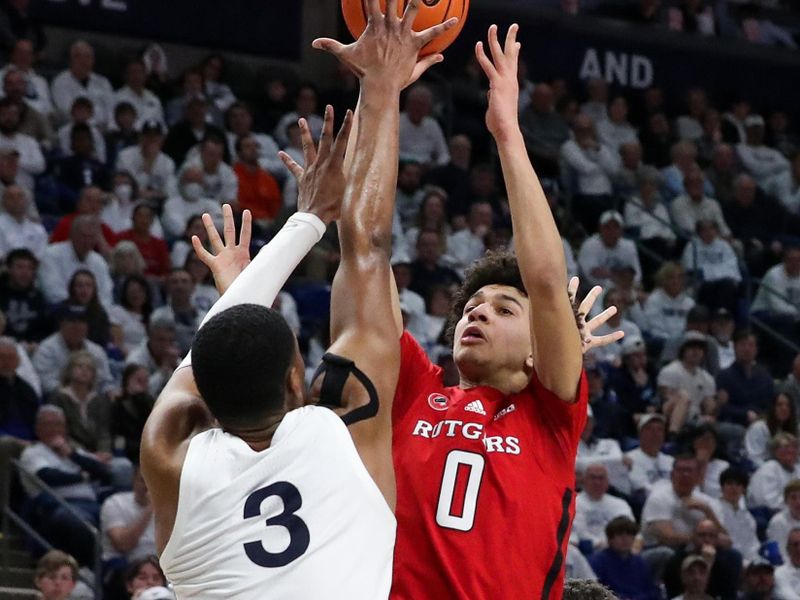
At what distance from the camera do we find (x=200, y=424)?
3.39 m

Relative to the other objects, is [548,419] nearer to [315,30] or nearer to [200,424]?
[200,424]

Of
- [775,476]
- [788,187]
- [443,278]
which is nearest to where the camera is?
[775,476]

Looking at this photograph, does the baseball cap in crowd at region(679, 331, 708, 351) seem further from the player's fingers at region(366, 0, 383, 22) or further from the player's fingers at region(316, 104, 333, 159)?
the player's fingers at region(366, 0, 383, 22)

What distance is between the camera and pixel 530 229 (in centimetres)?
405

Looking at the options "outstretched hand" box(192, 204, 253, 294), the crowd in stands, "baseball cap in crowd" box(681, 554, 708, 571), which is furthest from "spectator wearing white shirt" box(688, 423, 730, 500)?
"outstretched hand" box(192, 204, 253, 294)

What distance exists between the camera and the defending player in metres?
4.04

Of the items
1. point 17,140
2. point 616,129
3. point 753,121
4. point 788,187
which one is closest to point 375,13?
point 17,140

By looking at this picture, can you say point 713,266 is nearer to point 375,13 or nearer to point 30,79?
point 30,79

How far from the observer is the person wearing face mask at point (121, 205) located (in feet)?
A: 39.0

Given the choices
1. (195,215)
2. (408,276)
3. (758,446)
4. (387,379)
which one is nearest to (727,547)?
(758,446)

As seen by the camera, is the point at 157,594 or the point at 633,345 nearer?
the point at 157,594

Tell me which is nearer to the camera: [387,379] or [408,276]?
[387,379]

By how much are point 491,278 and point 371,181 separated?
3.68 ft

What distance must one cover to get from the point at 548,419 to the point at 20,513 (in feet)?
19.6
